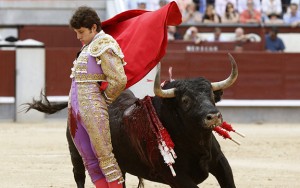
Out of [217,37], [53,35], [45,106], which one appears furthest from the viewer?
[53,35]

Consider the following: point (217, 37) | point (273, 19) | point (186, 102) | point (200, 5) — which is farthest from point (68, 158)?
point (273, 19)

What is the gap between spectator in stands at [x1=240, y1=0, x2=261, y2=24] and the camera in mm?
15734

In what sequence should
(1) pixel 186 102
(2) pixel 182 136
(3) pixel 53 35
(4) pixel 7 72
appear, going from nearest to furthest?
(1) pixel 186 102
(2) pixel 182 136
(4) pixel 7 72
(3) pixel 53 35

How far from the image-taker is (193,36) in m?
15.3

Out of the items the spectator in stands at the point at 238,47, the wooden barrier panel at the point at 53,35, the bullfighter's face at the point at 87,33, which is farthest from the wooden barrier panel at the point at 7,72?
the bullfighter's face at the point at 87,33

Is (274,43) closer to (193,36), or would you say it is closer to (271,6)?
(271,6)

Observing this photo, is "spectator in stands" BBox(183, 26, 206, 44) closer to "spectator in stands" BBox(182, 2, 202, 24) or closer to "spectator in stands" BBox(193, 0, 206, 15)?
"spectator in stands" BBox(182, 2, 202, 24)

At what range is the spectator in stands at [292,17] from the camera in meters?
15.8

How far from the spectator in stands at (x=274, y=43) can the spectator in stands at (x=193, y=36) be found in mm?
1056

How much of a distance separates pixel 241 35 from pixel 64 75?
3.05 metres

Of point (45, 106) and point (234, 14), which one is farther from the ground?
point (45, 106)

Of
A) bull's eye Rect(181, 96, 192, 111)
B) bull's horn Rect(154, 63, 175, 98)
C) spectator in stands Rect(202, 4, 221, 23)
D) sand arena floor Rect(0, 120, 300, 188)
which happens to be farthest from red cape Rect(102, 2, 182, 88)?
Answer: spectator in stands Rect(202, 4, 221, 23)

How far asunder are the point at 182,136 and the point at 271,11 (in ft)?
35.1

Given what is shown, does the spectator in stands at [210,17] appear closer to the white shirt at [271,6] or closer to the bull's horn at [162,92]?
the white shirt at [271,6]
